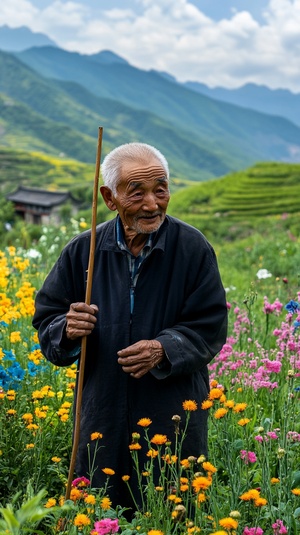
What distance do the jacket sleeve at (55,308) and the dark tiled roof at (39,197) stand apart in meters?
60.2

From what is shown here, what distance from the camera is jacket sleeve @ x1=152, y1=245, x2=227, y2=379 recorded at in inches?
86.5

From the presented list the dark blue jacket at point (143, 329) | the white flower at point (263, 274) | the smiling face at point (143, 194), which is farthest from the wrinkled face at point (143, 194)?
the white flower at point (263, 274)

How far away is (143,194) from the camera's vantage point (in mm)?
2260

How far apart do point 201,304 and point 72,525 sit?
87cm

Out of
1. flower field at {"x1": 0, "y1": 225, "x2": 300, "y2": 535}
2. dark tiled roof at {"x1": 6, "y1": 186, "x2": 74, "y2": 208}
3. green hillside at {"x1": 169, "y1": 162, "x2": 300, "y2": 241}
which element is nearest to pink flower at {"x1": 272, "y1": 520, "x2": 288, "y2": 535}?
flower field at {"x1": 0, "y1": 225, "x2": 300, "y2": 535}

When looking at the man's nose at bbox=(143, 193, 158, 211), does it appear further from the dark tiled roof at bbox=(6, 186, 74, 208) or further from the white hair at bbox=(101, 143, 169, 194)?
the dark tiled roof at bbox=(6, 186, 74, 208)

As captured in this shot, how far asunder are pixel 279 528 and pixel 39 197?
2540 inches

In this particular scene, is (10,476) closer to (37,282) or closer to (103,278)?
(103,278)

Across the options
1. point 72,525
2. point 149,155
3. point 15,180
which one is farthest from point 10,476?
point 15,180

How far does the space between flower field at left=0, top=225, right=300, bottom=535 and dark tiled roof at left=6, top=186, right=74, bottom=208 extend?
58.6 metres

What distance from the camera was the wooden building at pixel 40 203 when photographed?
62400mm

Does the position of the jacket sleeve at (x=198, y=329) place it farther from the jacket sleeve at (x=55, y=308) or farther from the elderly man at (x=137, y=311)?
the jacket sleeve at (x=55, y=308)

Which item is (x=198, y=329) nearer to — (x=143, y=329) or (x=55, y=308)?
(x=143, y=329)

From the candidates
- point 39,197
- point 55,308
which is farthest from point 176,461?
point 39,197
